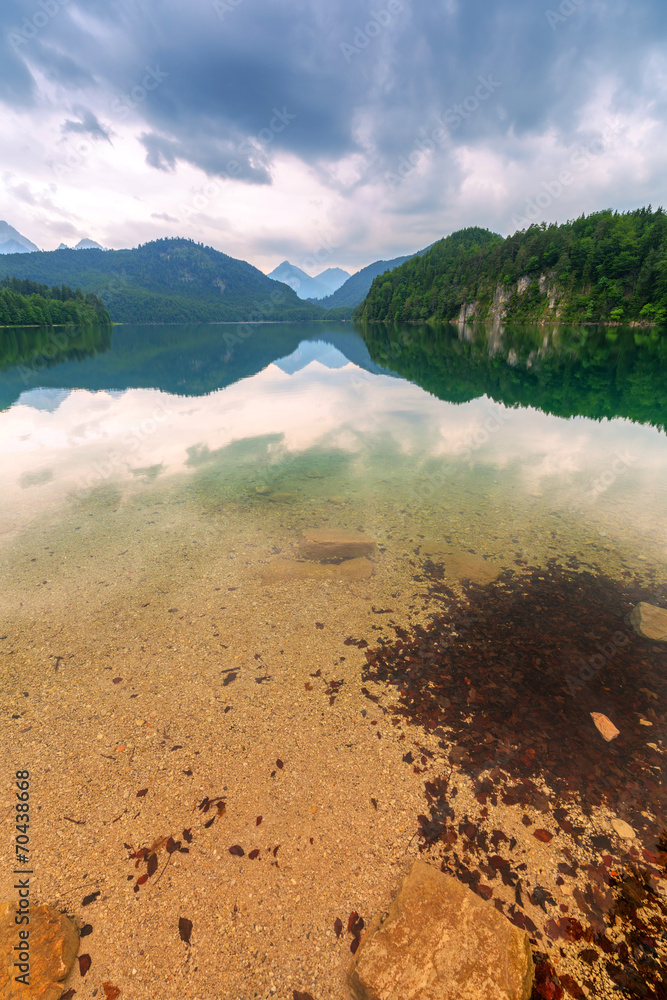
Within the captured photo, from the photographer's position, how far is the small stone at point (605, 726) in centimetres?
771

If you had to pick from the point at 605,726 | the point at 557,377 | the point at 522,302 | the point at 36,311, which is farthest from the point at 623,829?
the point at 36,311

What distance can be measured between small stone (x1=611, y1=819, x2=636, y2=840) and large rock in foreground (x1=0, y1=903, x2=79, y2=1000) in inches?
309

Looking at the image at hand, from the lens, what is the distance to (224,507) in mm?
17844

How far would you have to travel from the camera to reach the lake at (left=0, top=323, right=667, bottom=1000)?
5.32 meters

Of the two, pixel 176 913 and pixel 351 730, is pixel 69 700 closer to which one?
pixel 176 913

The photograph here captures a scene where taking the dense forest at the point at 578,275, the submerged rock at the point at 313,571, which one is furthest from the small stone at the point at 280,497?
the dense forest at the point at 578,275

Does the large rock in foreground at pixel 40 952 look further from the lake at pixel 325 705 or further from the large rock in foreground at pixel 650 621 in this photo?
the large rock in foreground at pixel 650 621

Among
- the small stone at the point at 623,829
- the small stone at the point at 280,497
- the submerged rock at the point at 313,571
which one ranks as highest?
the small stone at the point at 280,497

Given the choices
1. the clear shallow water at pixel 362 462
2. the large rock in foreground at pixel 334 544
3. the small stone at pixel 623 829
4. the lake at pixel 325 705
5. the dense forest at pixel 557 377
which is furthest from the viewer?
the dense forest at pixel 557 377

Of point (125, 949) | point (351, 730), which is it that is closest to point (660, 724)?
point (351, 730)

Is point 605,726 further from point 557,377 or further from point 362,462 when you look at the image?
point 557,377

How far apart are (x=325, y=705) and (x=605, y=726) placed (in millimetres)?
5705

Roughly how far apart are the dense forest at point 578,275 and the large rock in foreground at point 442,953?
154982 mm

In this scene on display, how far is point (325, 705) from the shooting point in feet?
27.5
